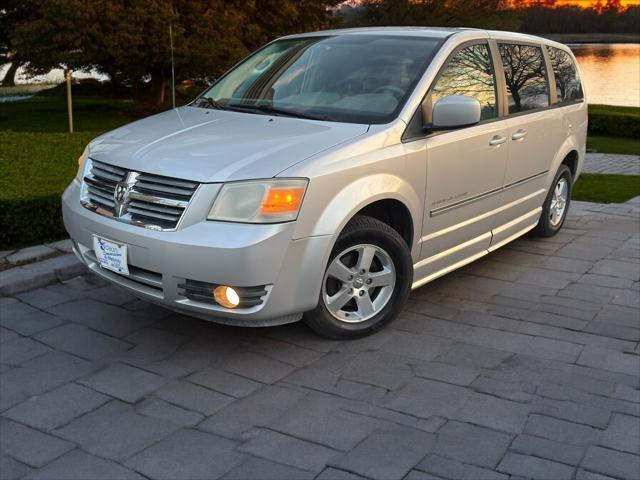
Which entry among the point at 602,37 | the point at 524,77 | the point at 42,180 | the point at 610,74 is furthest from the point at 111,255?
the point at 602,37

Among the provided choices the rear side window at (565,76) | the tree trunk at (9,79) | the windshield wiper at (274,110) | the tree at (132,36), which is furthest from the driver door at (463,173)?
the tree trunk at (9,79)

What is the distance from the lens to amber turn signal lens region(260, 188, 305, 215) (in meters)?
3.71

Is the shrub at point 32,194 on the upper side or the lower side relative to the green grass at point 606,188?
upper

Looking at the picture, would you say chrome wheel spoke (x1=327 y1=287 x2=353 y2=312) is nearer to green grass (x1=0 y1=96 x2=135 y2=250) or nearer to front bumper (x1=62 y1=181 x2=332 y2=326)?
front bumper (x1=62 y1=181 x2=332 y2=326)

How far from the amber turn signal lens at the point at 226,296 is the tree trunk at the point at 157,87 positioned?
15.9 meters

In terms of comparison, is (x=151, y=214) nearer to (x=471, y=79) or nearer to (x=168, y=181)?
(x=168, y=181)

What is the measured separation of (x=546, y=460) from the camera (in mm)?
3109

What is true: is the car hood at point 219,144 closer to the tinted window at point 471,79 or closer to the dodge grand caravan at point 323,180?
the dodge grand caravan at point 323,180

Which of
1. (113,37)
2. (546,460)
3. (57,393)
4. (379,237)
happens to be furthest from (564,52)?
(113,37)

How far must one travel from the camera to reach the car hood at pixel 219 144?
3799mm

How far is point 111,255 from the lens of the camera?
4031 millimetres

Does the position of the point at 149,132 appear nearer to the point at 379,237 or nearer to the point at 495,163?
the point at 379,237

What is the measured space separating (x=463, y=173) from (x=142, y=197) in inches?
85.3

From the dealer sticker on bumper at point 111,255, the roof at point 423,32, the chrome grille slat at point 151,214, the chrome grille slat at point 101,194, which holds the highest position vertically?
the roof at point 423,32
